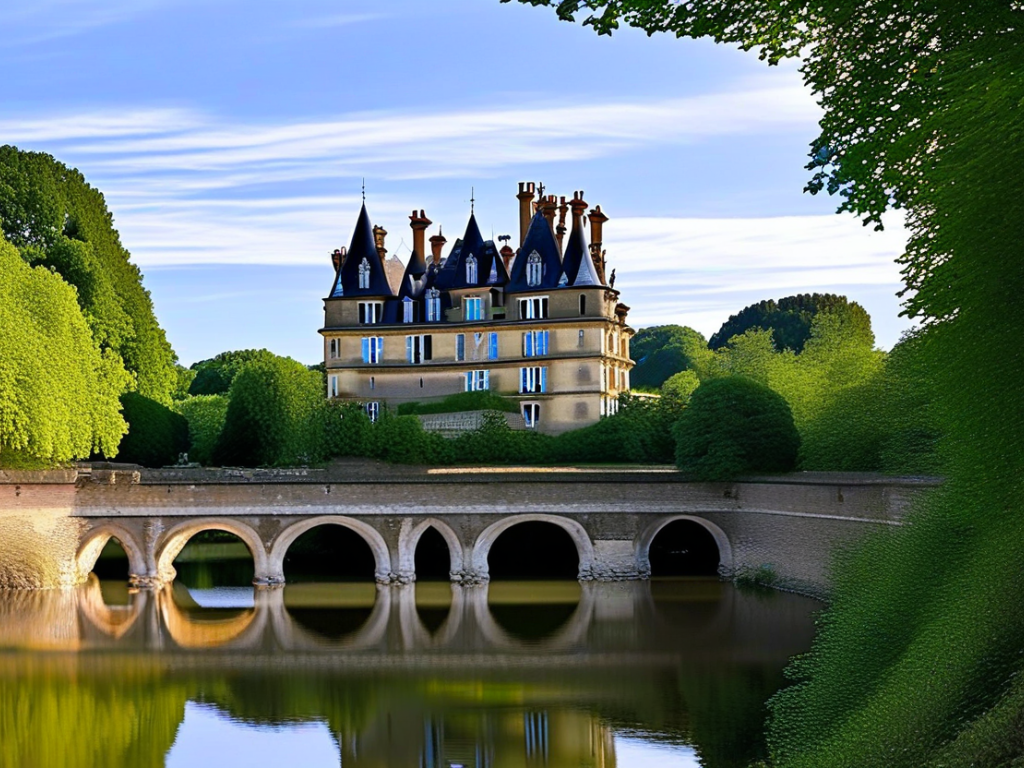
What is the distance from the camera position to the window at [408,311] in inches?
1964

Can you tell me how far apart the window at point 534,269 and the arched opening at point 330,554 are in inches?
431

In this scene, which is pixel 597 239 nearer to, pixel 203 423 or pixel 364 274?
pixel 364 274

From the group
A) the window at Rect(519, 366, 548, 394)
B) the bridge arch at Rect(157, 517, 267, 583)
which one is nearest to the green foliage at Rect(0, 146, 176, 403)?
the bridge arch at Rect(157, 517, 267, 583)

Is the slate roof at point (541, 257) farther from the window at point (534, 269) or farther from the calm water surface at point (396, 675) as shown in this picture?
the calm water surface at point (396, 675)

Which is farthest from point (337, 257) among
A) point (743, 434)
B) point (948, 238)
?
point (948, 238)

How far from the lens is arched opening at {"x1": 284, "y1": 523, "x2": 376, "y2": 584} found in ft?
127

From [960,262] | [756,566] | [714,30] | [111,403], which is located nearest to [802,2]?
[714,30]

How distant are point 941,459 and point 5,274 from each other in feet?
85.5

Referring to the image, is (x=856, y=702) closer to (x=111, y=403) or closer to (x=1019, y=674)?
(x=1019, y=674)

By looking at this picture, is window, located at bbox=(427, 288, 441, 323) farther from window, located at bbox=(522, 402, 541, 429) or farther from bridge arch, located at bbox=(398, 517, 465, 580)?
bridge arch, located at bbox=(398, 517, 465, 580)

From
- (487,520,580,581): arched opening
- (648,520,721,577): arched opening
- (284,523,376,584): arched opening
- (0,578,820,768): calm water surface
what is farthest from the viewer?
(487,520,580,581): arched opening

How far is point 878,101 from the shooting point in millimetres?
11148

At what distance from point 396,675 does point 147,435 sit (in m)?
21.7

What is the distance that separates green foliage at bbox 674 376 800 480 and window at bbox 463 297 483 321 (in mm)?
14929
